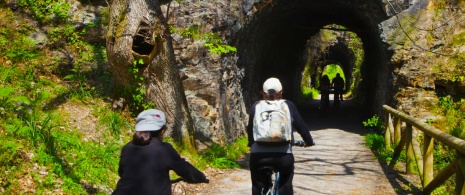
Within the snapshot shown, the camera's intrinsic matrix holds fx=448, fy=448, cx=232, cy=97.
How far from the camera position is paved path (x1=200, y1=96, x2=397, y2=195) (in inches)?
287

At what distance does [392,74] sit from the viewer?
37.4 ft

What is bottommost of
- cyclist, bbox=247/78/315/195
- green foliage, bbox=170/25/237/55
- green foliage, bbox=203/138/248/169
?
green foliage, bbox=203/138/248/169

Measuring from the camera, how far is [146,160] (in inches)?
135

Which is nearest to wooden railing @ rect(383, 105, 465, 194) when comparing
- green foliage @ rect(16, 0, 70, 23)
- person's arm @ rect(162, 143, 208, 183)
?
person's arm @ rect(162, 143, 208, 183)

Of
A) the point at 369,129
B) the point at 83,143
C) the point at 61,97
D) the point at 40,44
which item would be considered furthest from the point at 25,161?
the point at 369,129

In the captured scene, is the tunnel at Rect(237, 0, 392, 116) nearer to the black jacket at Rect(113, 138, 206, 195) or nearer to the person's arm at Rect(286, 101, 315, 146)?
the person's arm at Rect(286, 101, 315, 146)

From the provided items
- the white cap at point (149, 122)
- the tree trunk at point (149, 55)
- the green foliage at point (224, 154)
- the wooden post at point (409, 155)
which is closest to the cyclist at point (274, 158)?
the white cap at point (149, 122)

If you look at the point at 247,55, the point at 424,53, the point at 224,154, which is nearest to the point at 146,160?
the point at 224,154

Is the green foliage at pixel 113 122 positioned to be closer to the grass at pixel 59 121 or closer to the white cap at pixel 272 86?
the grass at pixel 59 121

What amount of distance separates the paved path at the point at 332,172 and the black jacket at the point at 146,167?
3823mm

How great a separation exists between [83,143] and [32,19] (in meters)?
4.52

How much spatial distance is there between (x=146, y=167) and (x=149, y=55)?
15.4 ft

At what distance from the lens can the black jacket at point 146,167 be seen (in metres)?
3.43

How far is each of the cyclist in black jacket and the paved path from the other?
384 centimetres
